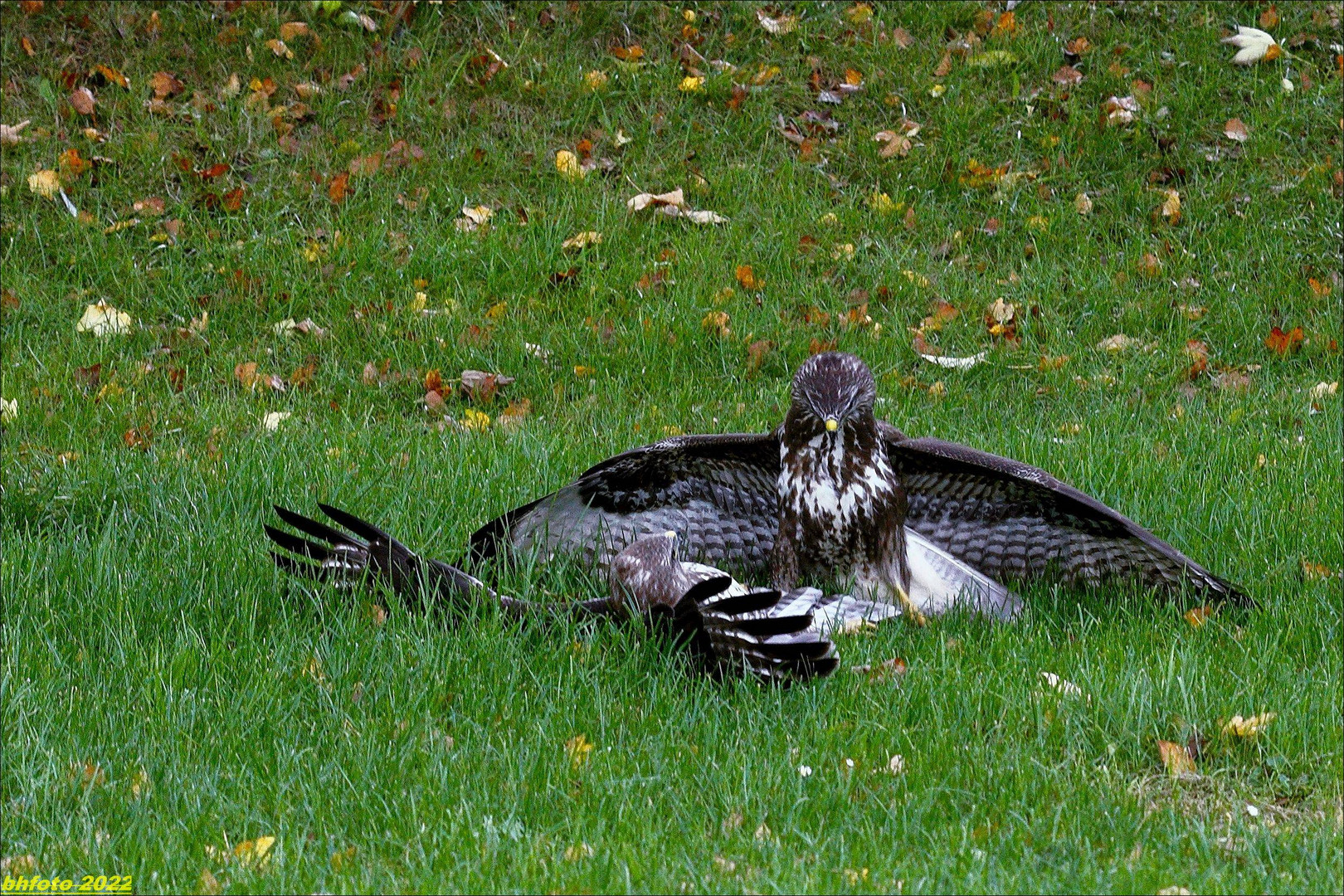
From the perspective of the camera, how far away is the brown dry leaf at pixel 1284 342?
7703mm

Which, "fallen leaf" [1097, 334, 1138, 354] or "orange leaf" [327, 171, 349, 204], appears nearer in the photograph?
"fallen leaf" [1097, 334, 1138, 354]

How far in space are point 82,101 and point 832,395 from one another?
6257 millimetres

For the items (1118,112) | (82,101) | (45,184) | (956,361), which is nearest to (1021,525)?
(956,361)

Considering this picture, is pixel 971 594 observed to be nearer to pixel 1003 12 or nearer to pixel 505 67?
pixel 505 67

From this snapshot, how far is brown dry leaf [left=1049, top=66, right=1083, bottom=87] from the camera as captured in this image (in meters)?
9.70

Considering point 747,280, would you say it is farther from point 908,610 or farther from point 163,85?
point 163,85

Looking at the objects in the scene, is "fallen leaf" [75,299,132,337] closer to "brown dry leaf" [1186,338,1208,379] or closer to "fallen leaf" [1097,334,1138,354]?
"fallen leaf" [1097,334,1138,354]

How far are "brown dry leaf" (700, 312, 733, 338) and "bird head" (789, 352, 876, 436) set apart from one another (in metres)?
2.84

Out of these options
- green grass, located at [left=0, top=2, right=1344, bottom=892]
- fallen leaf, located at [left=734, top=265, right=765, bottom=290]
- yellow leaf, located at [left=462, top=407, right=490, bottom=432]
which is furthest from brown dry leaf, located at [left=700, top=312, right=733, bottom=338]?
yellow leaf, located at [left=462, top=407, right=490, bottom=432]

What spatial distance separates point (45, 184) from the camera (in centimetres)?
826

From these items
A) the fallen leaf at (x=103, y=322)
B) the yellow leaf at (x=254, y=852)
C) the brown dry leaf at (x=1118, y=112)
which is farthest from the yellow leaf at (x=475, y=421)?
the brown dry leaf at (x=1118, y=112)

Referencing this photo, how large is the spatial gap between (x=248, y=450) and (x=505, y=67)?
4.52 m

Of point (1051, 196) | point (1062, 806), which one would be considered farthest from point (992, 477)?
point (1051, 196)

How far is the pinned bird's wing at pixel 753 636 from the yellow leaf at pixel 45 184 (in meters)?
6.03
